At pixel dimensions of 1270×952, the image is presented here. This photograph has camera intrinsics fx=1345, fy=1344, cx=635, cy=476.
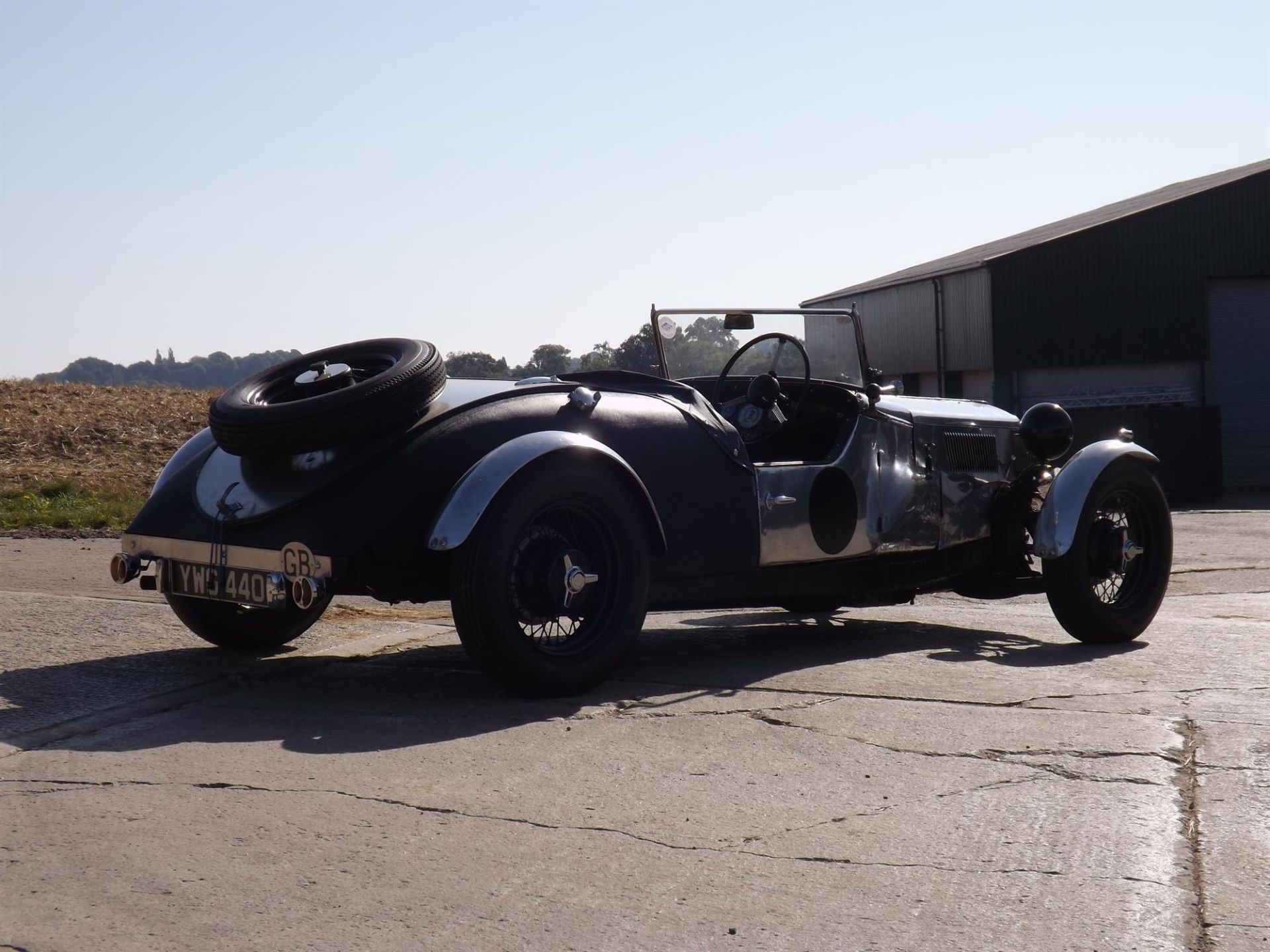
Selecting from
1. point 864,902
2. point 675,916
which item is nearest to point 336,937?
point 675,916

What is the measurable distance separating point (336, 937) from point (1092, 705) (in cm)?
327

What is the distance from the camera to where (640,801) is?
146 inches

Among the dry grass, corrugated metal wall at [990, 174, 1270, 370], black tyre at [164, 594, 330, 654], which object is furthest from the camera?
corrugated metal wall at [990, 174, 1270, 370]

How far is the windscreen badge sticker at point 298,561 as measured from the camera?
4.82 meters

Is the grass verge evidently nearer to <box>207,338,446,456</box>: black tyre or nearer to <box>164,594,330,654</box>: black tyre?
<box>164,594,330,654</box>: black tyre

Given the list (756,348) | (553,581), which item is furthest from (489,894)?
(756,348)

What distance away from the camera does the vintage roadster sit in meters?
4.93

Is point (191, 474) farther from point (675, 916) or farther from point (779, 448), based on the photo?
point (675, 916)

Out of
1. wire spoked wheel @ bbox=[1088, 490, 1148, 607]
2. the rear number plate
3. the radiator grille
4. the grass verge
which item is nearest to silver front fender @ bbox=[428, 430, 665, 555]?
the rear number plate

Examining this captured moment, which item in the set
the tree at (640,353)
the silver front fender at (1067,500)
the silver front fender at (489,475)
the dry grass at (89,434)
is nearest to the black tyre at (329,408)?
the silver front fender at (489,475)

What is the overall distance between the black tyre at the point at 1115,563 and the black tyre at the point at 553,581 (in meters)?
2.51

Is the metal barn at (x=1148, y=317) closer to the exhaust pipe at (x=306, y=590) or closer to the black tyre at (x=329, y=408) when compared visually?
the black tyre at (x=329, y=408)

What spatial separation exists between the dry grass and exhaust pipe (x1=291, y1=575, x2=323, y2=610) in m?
11.5

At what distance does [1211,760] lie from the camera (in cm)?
418
